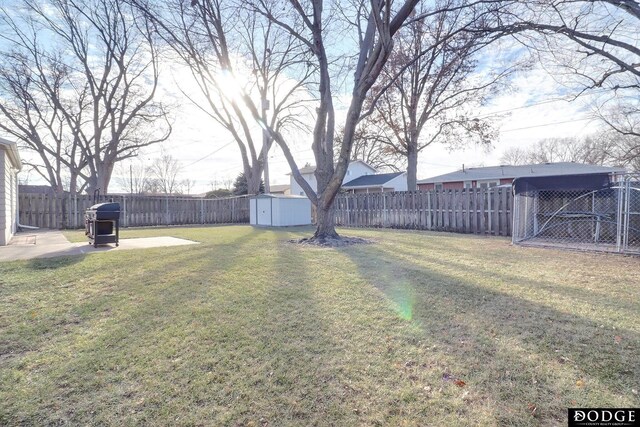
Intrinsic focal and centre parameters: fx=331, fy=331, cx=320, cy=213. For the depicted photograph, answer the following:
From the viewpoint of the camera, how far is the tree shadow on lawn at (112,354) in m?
2.01

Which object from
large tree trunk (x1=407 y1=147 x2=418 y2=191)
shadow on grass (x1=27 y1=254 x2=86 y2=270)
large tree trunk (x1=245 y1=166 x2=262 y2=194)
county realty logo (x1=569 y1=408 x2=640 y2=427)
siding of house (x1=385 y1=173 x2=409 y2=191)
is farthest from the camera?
siding of house (x1=385 y1=173 x2=409 y2=191)

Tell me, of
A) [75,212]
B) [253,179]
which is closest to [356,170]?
[253,179]

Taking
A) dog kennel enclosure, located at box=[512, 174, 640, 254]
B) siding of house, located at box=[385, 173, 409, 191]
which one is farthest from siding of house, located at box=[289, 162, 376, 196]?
dog kennel enclosure, located at box=[512, 174, 640, 254]

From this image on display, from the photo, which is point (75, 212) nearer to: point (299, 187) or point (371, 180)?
point (299, 187)

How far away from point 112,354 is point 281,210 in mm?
12857

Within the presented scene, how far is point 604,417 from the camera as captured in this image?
193cm

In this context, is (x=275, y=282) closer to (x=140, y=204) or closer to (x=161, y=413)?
(x=161, y=413)

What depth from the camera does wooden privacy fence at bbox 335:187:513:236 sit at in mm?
10789

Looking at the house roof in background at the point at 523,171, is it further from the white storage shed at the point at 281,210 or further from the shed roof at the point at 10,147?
the shed roof at the point at 10,147

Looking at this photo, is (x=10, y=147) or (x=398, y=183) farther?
(x=398, y=183)

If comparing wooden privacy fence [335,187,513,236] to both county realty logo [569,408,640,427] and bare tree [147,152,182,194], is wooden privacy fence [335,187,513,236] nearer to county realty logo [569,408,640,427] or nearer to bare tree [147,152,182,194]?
county realty logo [569,408,640,427]

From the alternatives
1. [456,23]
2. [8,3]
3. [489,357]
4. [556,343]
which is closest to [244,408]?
[489,357]

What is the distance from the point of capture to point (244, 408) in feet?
6.51

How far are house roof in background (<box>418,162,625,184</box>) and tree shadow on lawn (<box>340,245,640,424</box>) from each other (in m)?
20.6
